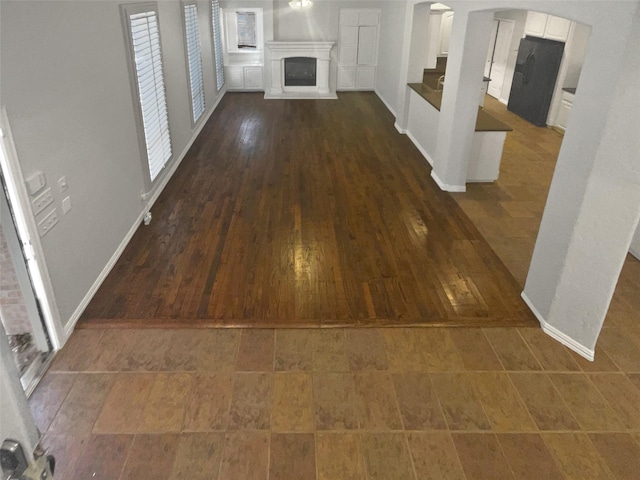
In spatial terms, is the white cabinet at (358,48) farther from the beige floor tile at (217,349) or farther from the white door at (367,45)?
the beige floor tile at (217,349)

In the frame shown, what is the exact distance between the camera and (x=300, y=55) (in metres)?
11.1

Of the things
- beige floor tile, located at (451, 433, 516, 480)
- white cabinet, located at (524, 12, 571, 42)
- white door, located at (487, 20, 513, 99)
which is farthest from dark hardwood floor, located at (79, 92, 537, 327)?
white door, located at (487, 20, 513, 99)

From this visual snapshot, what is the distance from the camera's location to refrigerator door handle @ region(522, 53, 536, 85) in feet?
32.0

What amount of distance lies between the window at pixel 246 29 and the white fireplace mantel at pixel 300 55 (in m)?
0.71

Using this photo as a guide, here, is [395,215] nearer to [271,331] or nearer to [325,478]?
[271,331]

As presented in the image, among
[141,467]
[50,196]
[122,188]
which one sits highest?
[50,196]

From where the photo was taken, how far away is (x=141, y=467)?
2.67 m


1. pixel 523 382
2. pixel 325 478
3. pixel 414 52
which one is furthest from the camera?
pixel 414 52

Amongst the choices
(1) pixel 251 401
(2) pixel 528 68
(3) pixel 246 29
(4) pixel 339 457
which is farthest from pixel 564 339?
(3) pixel 246 29

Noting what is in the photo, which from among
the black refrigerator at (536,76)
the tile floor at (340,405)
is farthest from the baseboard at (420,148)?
the tile floor at (340,405)

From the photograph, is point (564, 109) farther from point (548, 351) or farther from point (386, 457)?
point (386, 457)

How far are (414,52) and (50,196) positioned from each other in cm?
654

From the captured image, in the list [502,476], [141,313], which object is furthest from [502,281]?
[141,313]

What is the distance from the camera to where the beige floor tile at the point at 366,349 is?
3.41 metres
